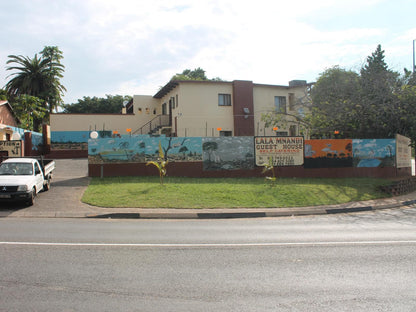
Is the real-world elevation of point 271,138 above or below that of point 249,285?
above

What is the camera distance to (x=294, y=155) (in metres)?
20.3

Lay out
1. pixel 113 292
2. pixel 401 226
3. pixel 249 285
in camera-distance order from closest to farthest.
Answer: pixel 113 292 < pixel 249 285 < pixel 401 226

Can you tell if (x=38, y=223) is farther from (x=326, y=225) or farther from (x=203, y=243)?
(x=326, y=225)

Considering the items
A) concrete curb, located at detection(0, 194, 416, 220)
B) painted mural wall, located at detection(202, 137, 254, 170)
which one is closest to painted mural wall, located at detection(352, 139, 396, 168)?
painted mural wall, located at detection(202, 137, 254, 170)

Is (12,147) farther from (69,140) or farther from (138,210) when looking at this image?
(69,140)

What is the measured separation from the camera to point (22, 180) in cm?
1273

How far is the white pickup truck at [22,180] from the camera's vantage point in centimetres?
1230

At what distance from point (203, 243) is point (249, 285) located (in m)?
2.81

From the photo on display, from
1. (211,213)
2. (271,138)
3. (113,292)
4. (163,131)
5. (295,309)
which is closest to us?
(295,309)

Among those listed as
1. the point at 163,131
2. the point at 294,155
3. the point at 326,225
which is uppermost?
the point at 163,131

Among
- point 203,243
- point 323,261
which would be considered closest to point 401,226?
point 323,261

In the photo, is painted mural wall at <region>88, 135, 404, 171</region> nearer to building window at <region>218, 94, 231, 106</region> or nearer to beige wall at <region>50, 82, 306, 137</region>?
beige wall at <region>50, 82, 306, 137</region>

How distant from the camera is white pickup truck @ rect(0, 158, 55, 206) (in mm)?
12305

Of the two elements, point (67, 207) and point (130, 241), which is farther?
point (67, 207)
